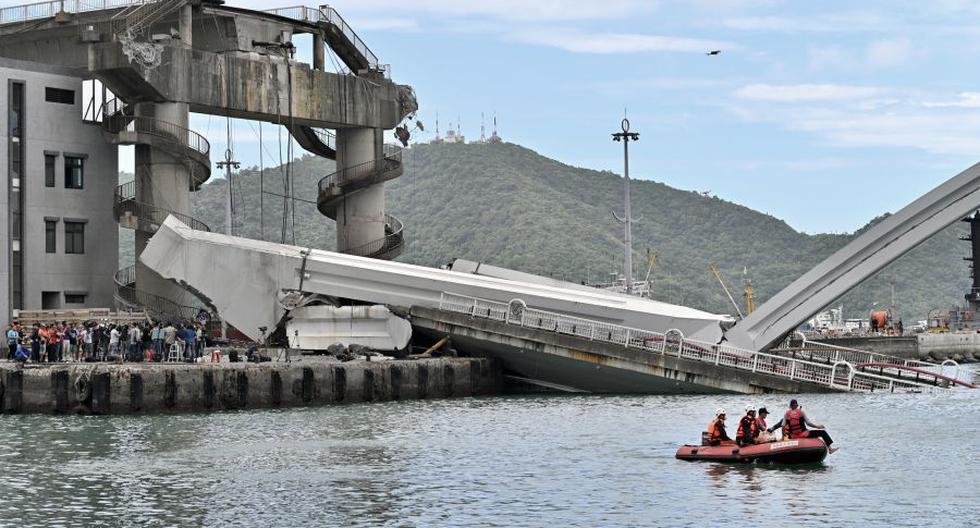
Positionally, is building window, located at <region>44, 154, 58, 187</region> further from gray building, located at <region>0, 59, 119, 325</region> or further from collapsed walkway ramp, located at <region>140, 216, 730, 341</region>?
collapsed walkway ramp, located at <region>140, 216, 730, 341</region>

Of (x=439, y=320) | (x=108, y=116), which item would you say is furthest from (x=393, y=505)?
(x=108, y=116)

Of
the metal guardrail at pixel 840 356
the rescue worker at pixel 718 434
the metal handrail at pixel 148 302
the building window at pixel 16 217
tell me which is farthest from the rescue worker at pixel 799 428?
the building window at pixel 16 217

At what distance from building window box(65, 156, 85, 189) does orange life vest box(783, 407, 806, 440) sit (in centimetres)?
4447

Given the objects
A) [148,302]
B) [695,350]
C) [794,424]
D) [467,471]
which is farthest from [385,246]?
[794,424]

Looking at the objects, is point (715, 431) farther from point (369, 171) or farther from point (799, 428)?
point (369, 171)

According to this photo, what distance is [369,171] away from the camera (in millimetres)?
83375

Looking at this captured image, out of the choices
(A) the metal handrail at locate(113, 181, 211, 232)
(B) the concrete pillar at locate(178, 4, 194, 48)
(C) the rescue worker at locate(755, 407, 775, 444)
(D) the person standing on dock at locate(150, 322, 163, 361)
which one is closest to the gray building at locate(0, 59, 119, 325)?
(A) the metal handrail at locate(113, 181, 211, 232)

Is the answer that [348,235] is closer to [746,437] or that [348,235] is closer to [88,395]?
[88,395]

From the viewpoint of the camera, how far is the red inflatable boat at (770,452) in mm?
40656

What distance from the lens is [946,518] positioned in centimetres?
3306

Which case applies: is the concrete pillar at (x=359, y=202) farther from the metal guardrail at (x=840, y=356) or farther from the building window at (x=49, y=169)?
the metal guardrail at (x=840, y=356)

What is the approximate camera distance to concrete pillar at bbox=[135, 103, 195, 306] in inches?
2948

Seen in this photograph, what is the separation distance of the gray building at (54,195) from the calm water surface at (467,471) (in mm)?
22121

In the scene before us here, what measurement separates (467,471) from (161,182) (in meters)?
39.5
